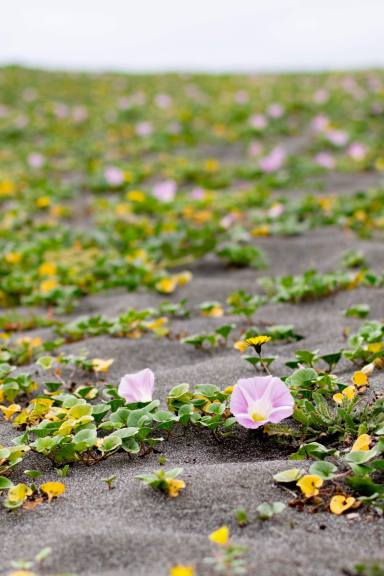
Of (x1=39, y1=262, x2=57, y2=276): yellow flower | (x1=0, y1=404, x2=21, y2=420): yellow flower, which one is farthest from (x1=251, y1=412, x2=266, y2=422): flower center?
(x1=39, y1=262, x2=57, y2=276): yellow flower

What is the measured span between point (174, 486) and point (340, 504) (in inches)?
13.5

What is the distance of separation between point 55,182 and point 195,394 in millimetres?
4586

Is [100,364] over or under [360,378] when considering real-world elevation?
under

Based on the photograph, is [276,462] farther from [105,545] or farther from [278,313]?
[278,313]

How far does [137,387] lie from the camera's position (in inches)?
75.3

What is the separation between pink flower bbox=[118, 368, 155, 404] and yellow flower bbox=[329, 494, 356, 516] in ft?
2.04

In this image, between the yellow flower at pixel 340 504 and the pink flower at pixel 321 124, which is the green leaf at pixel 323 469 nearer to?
the yellow flower at pixel 340 504

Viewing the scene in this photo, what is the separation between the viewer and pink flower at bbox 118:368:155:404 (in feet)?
6.24

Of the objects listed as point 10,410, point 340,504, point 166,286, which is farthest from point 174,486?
point 166,286

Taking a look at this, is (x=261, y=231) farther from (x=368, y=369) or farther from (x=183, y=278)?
(x=368, y=369)

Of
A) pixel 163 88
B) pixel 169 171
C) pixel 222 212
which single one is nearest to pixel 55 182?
pixel 169 171

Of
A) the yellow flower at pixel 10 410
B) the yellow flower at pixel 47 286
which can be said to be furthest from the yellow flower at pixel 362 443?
the yellow flower at pixel 47 286

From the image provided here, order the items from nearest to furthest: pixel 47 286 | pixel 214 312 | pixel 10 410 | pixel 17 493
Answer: pixel 17 493 < pixel 10 410 < pixel 214 312 < pixel 47 286

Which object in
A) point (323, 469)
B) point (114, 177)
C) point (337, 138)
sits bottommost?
point (323, 469)
